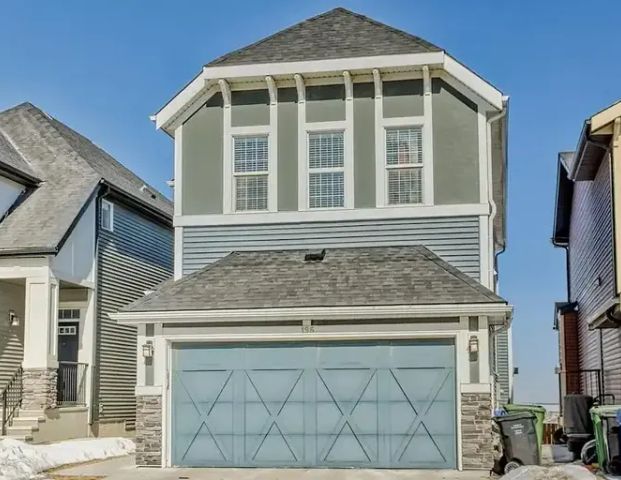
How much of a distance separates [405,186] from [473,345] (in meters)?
3.56

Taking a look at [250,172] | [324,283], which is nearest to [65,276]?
[250,172]

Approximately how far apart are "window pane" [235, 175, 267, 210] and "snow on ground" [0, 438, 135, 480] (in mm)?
5326

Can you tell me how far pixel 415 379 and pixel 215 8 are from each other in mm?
7723

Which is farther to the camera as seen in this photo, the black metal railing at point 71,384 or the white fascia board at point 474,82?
the black metal railing at point 71,384

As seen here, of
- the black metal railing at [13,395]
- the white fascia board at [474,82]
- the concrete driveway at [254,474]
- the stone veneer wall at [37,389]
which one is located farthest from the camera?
the stone veneer wall at [37,389]

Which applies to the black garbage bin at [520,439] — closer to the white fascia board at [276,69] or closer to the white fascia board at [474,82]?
the white fascia board at [474,82]

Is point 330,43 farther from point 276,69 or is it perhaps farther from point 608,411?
point 608,411

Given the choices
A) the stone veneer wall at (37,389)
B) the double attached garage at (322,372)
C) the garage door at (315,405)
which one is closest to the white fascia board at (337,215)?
the double attached garage at (322,372)

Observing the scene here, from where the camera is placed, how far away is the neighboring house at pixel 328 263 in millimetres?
14844

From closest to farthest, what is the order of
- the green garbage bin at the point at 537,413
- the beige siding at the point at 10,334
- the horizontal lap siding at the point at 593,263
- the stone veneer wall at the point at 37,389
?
1. the green garbage bin at the point at 537,413
2. the horizontal lap siding at the point at 593,263
3. the stone veneer wall at the point at 37,389
4. the beige siding at the point at 10,334

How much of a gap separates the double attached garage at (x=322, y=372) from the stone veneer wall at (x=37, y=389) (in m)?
4.09

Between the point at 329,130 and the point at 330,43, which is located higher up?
the point at 330,43

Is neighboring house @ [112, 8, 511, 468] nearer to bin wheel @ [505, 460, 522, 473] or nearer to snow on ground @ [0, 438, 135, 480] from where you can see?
bin wheel @ [505, 460, 522, 473]

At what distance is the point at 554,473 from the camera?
1196 cm
